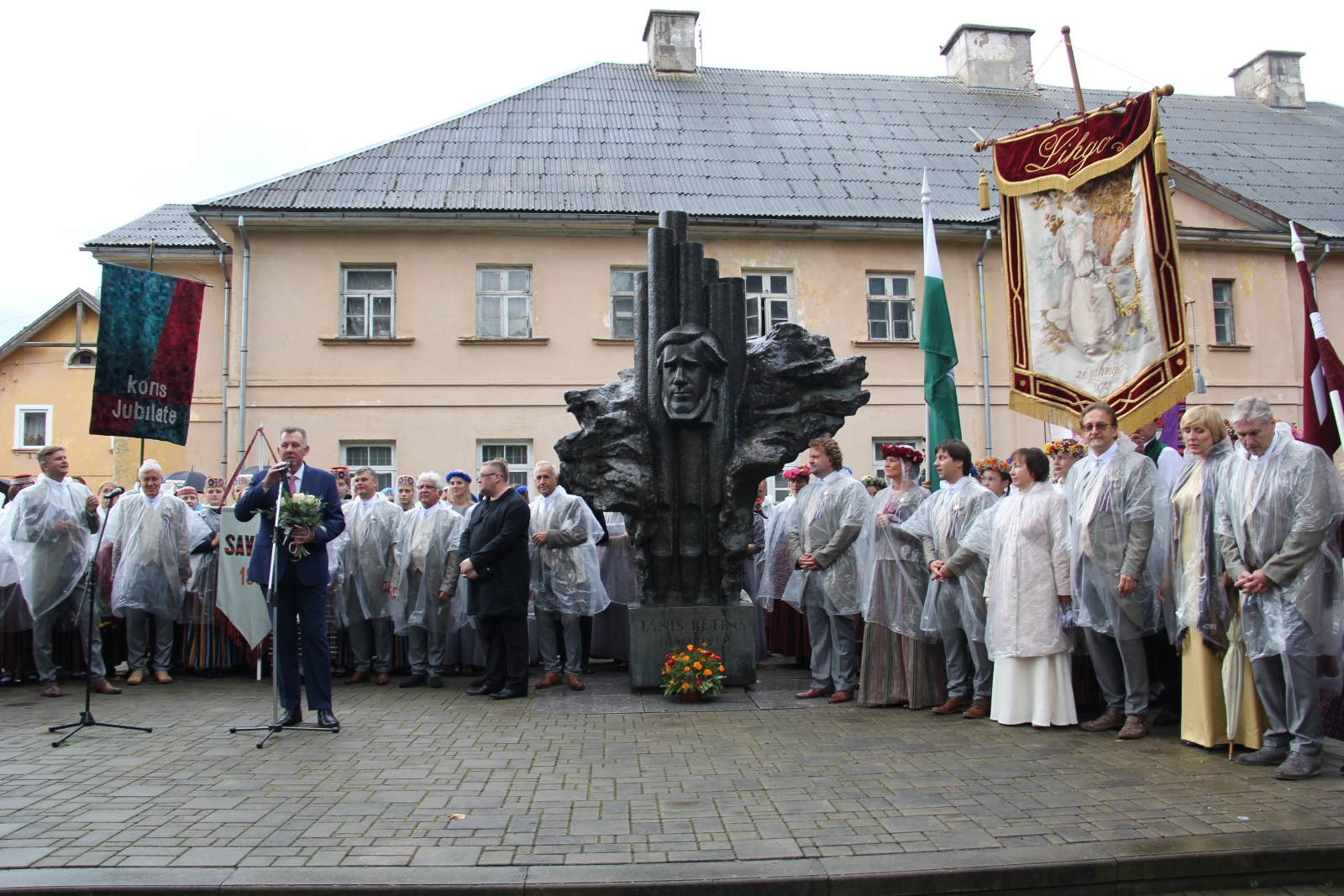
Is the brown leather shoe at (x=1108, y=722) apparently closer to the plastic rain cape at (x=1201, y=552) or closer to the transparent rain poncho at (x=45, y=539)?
the plastic rain cape at (x=1201, y=552)

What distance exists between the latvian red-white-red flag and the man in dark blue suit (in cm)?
654

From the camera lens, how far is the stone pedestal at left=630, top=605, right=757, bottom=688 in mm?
8109

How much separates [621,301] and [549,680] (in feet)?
38.1

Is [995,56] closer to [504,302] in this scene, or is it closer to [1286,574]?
[504,302]

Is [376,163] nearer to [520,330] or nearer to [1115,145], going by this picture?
[520,330]

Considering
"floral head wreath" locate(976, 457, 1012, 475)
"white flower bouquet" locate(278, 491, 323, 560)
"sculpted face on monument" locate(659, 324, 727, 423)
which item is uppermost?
"sculpted face on monument" locate(659, 324, 727, 423)

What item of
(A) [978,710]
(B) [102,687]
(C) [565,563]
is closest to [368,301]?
(B) [102,687]

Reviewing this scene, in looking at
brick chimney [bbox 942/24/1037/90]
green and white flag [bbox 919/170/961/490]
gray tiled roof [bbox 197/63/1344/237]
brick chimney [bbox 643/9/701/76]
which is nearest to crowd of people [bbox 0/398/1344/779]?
green and white flag [bbox 919/170/961/490]

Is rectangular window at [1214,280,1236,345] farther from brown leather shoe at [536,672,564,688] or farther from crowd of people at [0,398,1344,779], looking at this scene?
brown leather shoe at [536,672,564,688]

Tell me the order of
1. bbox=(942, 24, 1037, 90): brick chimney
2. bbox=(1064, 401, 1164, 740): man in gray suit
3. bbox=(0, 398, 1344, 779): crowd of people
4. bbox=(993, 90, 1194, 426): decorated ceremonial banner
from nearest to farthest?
bbox=(0, 398, 1344, 779): crowd of people < bbox=(1064, 401, 1164, 740): man in gray suit < bbox=(993, 90, 1194, 426): decorated ceremonial banner < bbox=(942, 24, 1037, 90): brick chimney

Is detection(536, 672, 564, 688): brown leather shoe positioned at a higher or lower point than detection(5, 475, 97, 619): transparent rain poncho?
lower

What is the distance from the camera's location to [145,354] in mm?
8734

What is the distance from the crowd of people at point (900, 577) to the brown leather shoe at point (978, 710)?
3cm

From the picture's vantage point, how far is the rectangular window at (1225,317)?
818 inches
